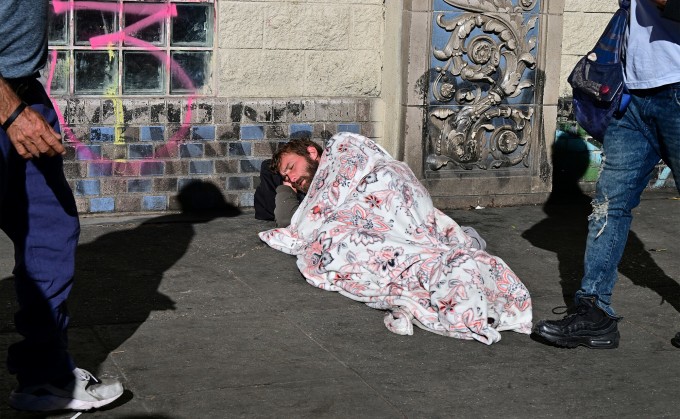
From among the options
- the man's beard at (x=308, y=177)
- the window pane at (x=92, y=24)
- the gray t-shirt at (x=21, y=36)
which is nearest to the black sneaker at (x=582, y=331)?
the man's beard at (x=308, y=177)

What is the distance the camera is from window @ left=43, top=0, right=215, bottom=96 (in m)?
7.20

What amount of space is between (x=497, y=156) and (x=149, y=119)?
2.44 m

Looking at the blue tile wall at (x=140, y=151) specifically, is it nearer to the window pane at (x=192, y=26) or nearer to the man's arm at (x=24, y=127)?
the window pane at (x=192, y=26)

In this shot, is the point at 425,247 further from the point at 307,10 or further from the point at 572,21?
the point at 572,21

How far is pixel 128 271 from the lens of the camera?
5.98 meters

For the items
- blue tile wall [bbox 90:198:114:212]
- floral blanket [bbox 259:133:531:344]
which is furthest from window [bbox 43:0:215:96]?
floral blanket [bbox 259:133:531:344]

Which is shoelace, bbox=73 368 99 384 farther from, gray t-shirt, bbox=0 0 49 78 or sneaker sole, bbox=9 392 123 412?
gray t-shirt, bbox=0 0 49 78

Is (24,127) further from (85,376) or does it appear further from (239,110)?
(239,110)

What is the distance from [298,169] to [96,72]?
1645mm

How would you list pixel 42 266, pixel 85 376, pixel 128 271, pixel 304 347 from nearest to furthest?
pixel 42 266
pixel 85 376
pixel 304 347
pixel 128 271

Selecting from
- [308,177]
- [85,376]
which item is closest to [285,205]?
[308,177]

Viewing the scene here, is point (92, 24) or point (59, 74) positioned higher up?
point (92, 24)

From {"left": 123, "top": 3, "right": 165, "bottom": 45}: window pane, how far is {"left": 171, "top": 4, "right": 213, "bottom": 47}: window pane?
94mm

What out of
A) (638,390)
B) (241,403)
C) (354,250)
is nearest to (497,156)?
(354,250)
